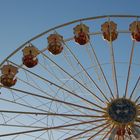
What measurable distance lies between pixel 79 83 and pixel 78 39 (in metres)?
2.61

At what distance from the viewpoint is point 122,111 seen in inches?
656

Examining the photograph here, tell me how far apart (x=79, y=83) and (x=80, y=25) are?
9.74 ft

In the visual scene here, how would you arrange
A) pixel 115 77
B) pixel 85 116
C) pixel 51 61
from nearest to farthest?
pixel 85 116 → pixel 115 77 → pixel 51 61

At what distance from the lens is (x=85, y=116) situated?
52.9ft

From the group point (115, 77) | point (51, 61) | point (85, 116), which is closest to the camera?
point (85, 116)

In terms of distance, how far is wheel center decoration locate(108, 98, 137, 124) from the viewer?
16.4 m

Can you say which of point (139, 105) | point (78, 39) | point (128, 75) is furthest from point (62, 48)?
point (139, 105)

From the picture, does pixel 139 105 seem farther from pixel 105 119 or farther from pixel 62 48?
pixel 62 48

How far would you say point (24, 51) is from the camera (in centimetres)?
1941

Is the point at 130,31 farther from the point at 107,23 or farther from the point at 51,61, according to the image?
the point at 51,61

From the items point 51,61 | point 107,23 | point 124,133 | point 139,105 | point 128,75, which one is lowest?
point 124,133

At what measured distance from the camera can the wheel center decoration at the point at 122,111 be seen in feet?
53.7

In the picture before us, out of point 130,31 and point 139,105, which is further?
point 130,31

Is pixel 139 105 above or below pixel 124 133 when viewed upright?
above
